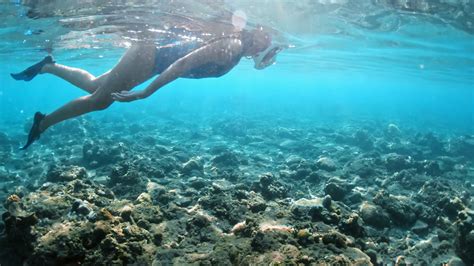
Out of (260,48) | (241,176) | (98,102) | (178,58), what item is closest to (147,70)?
(178,58)

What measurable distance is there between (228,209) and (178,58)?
373 centimetres

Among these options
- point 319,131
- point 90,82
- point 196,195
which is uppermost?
point 90,82

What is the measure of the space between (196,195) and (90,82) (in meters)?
4.68

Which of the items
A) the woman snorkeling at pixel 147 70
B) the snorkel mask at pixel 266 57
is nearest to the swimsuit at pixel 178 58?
the woman snorkeling at pixel 147 70

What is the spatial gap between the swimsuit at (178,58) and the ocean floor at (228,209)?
9.55 feet

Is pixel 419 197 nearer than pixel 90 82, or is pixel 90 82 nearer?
pixel 90 82

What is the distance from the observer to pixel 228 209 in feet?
25.0

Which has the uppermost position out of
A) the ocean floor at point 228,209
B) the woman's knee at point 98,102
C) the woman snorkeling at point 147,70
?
the woman snorkeling at point 147,70

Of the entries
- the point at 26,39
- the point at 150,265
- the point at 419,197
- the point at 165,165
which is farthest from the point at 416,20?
the point at 26,39

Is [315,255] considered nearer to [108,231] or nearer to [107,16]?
[108,231]

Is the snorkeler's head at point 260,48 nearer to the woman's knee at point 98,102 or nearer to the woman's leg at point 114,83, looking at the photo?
the woman's leg at point 114,83

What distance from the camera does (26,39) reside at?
20812mm

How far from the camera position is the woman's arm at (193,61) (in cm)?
557

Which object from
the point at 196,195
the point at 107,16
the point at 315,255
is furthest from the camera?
the point at 107,16
